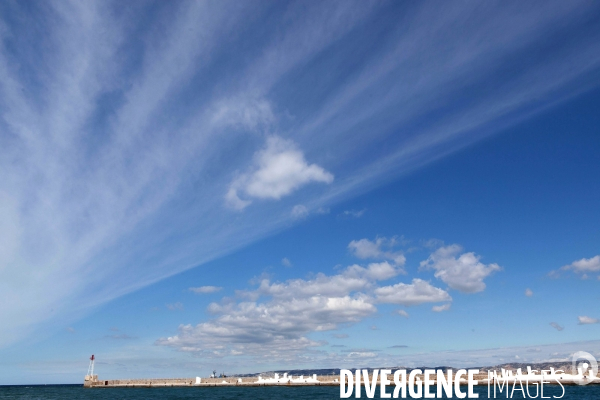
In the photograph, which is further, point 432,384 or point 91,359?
point 91,359

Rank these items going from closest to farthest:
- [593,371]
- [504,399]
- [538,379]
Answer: [504,399] → [538,379] → [593,371]

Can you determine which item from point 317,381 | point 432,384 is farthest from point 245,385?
point 432,384

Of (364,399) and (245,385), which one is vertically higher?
(364,399)

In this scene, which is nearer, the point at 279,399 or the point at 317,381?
the point at 279,399

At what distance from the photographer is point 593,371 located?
170625mm

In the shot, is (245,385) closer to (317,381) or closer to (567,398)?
(317,381)

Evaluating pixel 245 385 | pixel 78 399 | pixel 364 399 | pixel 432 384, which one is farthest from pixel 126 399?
pixel 432 384

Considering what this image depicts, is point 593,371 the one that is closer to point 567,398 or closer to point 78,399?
point 567,398

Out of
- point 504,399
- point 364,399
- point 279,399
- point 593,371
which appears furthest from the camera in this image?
point 593,371

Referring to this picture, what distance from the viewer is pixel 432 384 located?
180500mm

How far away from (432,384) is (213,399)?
10378cm

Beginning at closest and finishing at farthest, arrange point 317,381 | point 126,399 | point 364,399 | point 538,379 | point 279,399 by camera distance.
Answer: point 364,399 < point 279,399 < point 126,399 < point 538,379 < point 317,381

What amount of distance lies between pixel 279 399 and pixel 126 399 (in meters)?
44.0

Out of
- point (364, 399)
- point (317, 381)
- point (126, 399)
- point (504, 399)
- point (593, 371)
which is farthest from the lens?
point (317, 381)
